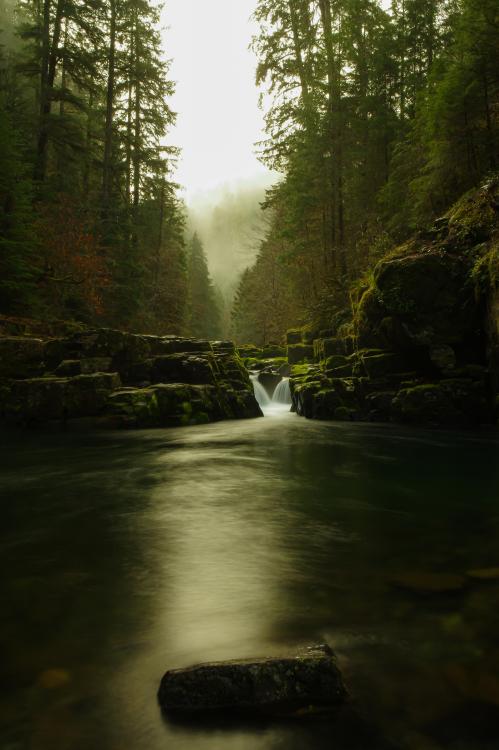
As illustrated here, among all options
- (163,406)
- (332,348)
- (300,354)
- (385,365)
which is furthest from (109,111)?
(385,365)

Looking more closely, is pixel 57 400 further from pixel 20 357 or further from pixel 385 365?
pixel 385 365

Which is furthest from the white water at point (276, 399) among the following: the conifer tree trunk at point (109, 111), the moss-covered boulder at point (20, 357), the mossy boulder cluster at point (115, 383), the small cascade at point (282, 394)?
the conifer tree trunk at point (109, 111)

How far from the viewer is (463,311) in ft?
43.3

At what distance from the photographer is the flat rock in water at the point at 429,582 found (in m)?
3.72

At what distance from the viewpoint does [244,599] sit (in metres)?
3.77

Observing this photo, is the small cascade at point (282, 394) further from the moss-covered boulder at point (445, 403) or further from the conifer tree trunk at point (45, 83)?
the conifer tree trunk at point (45, 83)

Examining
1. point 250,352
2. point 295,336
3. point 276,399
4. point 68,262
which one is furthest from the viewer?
point 250,352

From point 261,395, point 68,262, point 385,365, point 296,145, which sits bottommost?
point 261,395

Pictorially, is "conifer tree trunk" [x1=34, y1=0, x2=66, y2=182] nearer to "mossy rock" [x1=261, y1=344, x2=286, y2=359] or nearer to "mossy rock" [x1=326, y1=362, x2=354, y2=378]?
"mossy rock" [x1=261, y1=344, x2=286, y2=359]

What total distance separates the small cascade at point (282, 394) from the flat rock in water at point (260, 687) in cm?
1763

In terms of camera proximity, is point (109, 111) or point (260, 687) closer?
point (260, 687)

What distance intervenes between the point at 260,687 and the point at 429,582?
212 centimetres

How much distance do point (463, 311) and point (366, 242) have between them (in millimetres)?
9449

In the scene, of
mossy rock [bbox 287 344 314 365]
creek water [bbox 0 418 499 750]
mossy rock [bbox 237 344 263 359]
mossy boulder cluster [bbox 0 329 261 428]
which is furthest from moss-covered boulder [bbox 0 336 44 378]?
mossy rock [bbox 237 344 263 359]
